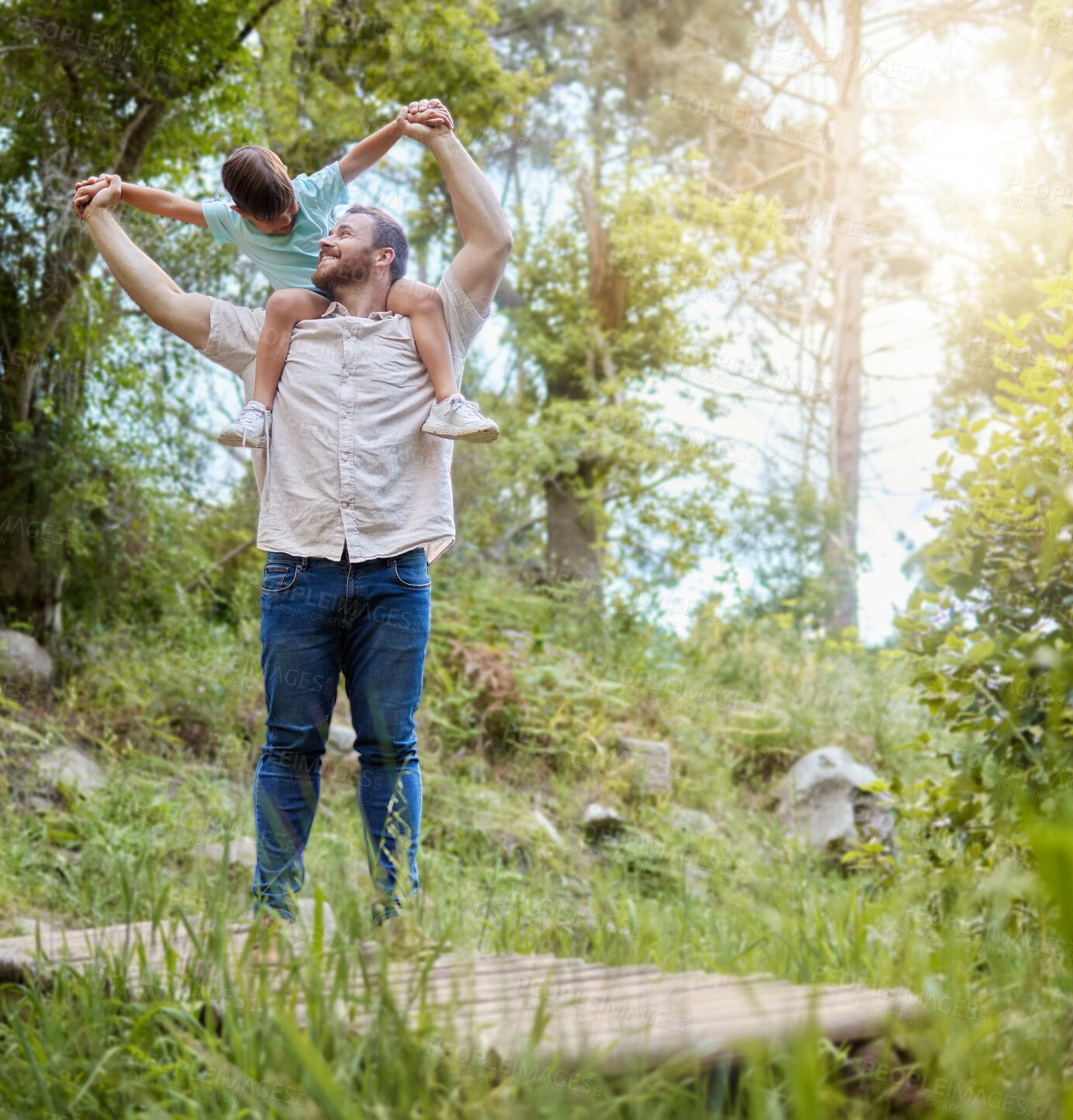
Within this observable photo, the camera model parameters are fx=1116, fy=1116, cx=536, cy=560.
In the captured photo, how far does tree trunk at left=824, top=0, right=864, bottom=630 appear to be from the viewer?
13.5 m

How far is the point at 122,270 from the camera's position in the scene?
2.70m

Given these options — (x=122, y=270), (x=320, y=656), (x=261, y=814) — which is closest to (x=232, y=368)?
(x=122, y=270)

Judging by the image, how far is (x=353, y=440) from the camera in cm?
261

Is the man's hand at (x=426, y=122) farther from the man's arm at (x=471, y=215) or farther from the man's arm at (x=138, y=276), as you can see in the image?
the man's arm at (x=138, y=276)

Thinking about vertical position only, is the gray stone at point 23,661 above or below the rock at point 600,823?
above

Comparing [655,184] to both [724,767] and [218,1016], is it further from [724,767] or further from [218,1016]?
[218,1016]

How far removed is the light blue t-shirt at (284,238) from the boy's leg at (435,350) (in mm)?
320

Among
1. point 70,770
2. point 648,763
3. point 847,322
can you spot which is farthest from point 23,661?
point 847,322

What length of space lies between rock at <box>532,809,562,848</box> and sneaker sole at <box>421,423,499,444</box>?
346cm

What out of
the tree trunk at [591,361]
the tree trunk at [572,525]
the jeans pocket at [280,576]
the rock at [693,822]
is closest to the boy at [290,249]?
the jeans pocket at [280,576]

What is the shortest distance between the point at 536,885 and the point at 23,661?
3.07 metres

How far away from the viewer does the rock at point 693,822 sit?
6086 millimetres

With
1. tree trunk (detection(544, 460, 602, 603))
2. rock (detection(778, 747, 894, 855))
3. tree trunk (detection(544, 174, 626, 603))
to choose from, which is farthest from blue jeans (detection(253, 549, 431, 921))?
tree trunk (detection(544, 174, 626, 603))

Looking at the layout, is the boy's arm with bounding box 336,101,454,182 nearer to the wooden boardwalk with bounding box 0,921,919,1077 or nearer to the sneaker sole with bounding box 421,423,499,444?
the sneaker sole with bounding box 421,423,499,444
